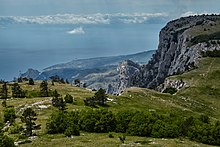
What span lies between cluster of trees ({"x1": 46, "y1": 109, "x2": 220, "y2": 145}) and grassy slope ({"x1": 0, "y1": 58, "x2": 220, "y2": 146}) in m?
2.17

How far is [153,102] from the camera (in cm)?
9675

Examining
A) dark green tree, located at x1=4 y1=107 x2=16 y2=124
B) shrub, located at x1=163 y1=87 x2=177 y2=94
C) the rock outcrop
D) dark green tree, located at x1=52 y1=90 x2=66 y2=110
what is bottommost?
shrub, located at x1=163 y1=87 x2=177 y2=94

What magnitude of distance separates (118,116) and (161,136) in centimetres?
789

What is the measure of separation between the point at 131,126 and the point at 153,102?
42.8m

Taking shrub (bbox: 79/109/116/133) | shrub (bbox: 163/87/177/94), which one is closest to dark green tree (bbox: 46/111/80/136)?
shrub (bbox: 79/109/116/133)

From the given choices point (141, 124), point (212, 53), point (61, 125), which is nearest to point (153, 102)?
point (141, 124)

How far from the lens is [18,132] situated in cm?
5375

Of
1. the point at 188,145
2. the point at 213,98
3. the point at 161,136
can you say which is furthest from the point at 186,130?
the point at 213,98

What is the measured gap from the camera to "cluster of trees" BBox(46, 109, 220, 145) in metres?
53.1

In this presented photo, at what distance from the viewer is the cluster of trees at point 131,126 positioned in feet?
174

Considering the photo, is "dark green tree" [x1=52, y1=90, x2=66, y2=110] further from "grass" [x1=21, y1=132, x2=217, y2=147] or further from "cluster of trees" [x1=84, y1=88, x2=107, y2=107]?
"grass" [x1=21, y1=132, x2=217, y2=147]

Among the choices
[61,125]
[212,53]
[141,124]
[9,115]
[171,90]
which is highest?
[212,53]

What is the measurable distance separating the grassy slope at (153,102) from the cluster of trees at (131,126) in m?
2.17

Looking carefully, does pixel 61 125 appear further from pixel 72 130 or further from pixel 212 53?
pixel 212 53
